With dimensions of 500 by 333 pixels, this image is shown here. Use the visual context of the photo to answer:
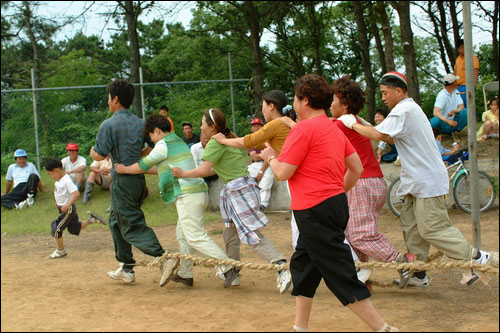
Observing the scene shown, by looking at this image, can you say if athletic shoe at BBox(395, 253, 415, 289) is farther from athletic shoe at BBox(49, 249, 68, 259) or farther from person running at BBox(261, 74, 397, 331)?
athletic shoe at BBox(49, 249, 68, 259)

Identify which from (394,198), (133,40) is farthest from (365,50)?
(394,198)

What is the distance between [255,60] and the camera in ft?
50.1

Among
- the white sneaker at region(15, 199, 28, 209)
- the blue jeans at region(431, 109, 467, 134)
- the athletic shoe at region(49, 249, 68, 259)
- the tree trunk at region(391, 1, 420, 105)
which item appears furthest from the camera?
the white sneaker at region(15, 199, 28, 209)

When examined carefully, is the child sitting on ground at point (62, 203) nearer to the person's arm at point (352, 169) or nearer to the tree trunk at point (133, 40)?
the person's arm at point (352, 169)

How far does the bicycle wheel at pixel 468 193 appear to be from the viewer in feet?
29.4

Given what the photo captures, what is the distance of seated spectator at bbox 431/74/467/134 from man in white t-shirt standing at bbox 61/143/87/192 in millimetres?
7024

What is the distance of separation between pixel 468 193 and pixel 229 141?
17.0ft

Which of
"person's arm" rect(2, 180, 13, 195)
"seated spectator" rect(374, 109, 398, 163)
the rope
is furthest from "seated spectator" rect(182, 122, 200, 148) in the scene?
the rope

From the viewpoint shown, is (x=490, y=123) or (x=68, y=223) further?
(x=490, y=123)

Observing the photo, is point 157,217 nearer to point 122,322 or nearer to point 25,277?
point 25,277

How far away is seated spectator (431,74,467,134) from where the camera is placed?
9.84 metres

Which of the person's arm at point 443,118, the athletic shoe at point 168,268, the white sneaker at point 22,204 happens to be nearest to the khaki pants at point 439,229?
the athletic shoe at point 168,268

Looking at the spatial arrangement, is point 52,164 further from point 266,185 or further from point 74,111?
point 74,111

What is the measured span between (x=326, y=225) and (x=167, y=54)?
65.7ft
